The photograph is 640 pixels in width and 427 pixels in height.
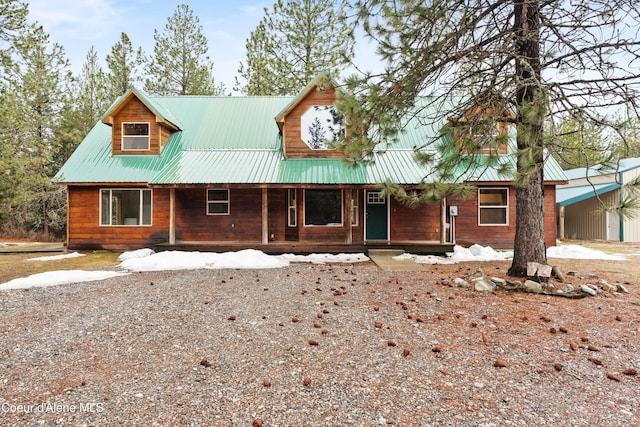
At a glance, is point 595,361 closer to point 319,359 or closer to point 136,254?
point 319,359

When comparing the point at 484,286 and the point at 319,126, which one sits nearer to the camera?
the point at 484,286

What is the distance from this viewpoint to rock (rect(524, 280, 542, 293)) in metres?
5.57

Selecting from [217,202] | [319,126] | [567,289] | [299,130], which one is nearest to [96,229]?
[217,202]

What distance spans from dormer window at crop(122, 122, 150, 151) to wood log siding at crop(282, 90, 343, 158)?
533 centimetres

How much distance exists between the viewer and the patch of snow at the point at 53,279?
6.36 meters

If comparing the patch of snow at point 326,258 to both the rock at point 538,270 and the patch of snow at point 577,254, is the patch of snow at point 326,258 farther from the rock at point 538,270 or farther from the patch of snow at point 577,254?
the patch of snow at point 577,254

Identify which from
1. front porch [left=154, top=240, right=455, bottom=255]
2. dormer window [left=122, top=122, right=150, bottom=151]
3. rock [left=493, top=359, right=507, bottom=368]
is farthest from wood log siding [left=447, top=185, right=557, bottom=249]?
dormer window [left=122, top=122, right=150, bottom=151]

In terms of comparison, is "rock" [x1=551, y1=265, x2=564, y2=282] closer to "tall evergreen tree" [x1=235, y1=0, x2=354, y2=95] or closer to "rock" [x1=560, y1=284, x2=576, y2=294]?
"rock" [x1=560, y1=284, x2=576, y2=294]

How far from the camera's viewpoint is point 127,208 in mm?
12109

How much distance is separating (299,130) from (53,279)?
26.8 feet

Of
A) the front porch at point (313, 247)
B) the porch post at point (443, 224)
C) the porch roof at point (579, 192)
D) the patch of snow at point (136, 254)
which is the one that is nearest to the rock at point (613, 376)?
the front porch at point (313, 247)

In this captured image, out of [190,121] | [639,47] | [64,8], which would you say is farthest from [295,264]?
[64,8]

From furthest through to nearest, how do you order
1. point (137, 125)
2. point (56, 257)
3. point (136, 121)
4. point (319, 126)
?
point (137, 125) → point (136, 121) → point (319, 126) → point (56, 257)

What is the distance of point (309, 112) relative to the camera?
38.9 ft
